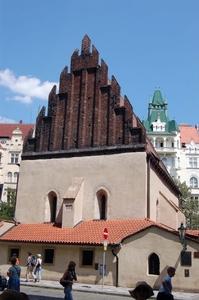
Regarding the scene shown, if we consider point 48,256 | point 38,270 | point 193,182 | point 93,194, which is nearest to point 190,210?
point 193,182

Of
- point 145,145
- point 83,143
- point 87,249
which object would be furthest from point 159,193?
point 87,249

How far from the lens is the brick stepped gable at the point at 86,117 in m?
24.1

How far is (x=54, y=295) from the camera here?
577 inches

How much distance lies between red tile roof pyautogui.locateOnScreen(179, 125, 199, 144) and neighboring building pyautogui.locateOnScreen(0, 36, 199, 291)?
47.2 metres

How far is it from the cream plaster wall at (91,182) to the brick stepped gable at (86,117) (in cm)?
85

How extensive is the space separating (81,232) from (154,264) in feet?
15.8

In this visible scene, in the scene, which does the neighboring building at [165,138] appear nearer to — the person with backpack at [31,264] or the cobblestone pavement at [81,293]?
the person with backpack at [31,264]

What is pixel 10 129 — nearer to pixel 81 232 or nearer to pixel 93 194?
pixel 93 194

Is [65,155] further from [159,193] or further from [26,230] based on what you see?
[159,193]

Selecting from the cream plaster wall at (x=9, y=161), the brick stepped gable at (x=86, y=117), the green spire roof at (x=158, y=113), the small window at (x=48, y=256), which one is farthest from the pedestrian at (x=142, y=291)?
the green spire roof at (x=158, y=113)

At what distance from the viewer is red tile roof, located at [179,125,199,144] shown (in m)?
73.8

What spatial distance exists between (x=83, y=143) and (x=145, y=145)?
14.9ft

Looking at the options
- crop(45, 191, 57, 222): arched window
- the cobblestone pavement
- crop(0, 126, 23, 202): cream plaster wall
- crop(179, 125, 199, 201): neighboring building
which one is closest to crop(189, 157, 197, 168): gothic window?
→ crop(179, 125, 199, 201): neighboring building

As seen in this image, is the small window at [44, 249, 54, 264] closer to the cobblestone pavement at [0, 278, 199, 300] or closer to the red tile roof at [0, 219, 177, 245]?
the red tile roof at [0, 219, 177, 245]
